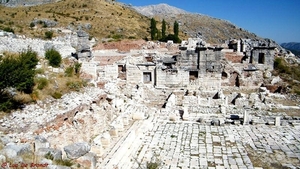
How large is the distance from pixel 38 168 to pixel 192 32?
64.9 m

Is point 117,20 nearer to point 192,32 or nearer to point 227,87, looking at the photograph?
point 192,32

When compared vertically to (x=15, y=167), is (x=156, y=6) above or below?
above

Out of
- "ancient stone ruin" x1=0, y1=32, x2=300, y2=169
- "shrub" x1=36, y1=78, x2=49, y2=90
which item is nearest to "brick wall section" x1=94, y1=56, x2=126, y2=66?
"ancient stone ruin" x1=0, y1=32, x2=300, y2=169

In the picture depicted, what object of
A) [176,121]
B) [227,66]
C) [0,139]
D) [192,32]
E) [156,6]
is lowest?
[176,121]

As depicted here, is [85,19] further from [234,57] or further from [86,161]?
[86,161]


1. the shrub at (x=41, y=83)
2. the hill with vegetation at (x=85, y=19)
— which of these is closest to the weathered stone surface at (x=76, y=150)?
the shrub at (x=41, y=83)

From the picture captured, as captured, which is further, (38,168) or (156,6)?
(156,6)

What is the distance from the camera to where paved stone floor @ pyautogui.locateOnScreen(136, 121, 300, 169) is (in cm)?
1077

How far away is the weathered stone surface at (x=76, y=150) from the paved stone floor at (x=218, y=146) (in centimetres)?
318

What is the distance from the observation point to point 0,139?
7918 mm

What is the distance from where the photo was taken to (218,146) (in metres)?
12.2

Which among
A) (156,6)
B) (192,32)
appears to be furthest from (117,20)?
(156,6)

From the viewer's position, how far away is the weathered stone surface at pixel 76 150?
770 cm

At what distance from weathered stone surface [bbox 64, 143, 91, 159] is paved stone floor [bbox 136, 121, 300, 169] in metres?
3.18
